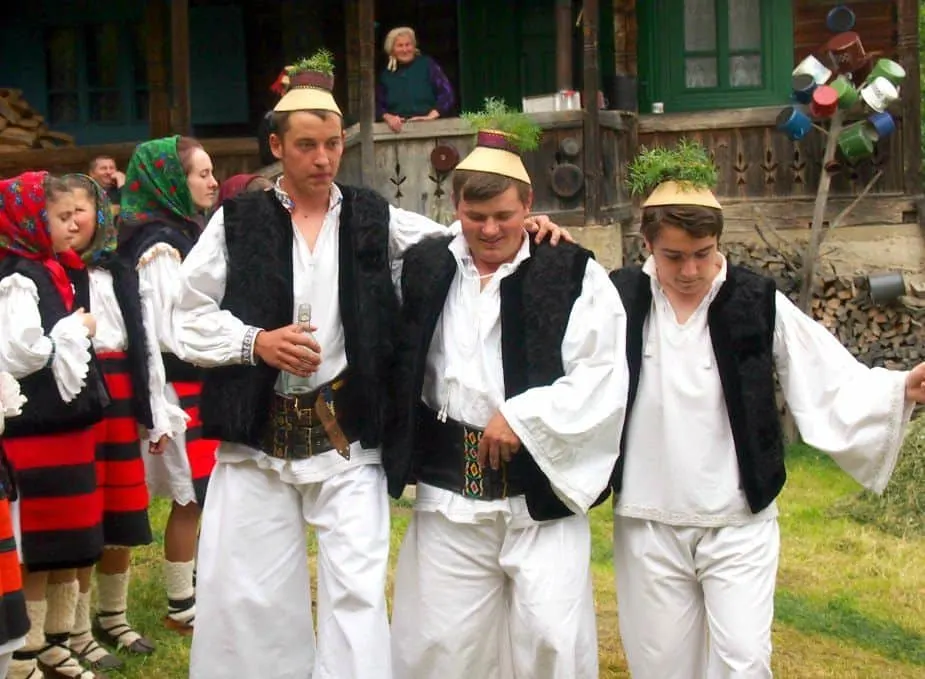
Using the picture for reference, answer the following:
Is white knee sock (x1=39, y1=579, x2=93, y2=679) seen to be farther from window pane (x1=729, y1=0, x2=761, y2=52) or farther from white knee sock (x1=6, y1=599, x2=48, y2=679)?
window pane (x1=729, y1=0, x2=761, y2=52)

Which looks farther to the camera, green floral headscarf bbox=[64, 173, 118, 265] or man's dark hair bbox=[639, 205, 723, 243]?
green floral headscarf bbox=[64, 173, 118, 265]

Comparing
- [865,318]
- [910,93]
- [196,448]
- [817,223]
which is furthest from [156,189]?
[910,93]

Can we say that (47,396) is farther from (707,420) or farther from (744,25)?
(744,25)

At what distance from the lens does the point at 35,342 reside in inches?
172

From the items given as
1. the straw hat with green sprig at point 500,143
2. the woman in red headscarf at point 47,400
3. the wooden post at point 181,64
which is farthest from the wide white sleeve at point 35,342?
the wooden post at point 181,64

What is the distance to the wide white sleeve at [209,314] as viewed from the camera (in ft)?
12.7

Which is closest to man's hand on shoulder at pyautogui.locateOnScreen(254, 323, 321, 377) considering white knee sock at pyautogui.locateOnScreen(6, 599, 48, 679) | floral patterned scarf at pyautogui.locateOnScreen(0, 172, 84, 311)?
floral patterned scarf at pyautogui.locateOnScreen(0, 172, 84, 311)

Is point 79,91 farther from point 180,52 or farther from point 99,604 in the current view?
point 99,604

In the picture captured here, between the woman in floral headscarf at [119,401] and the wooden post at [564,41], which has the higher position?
the wooden post at [564,41]

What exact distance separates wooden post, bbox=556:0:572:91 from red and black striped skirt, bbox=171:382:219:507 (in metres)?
6.95

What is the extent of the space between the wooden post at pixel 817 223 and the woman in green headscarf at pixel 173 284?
6.51 m

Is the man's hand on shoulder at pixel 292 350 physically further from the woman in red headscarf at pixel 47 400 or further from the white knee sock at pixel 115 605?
the white knee sock at pixel 115 605

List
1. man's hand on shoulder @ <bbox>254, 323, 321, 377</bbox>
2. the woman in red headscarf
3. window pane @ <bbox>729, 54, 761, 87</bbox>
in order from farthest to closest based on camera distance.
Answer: window pane @ <bbox>729, 54, 761, 87</bbox>, the woman in red headscarf, man's hand on shoulder @ <bbox>254, 323, 321, 377</bbox>

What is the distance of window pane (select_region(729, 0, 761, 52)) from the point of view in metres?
12.8
